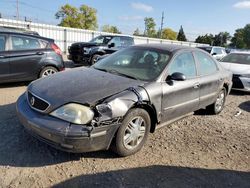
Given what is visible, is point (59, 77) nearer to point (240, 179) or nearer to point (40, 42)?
point (240, 179)

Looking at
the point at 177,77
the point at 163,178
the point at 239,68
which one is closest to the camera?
the point at 163,178

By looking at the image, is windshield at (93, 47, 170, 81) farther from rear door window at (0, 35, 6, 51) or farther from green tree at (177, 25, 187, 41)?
green tree at (177, 25, 187, 41)

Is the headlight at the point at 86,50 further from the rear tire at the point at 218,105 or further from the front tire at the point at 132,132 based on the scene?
the front tire at the point at 132,132

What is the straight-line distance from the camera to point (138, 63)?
429 cm

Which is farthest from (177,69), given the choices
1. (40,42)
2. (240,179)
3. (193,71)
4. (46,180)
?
(40,42)

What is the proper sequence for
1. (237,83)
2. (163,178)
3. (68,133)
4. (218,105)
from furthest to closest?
(237,83)
(218,105)
(163,178)
(68,133)

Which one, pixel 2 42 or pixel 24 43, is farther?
pixel 24 43

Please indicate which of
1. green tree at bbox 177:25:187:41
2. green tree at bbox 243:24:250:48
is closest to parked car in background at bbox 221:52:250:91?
green tree at bbox 177:25:187:41

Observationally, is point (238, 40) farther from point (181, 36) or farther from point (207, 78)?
point (207, 78)

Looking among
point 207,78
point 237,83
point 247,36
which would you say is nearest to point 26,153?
point 207,78

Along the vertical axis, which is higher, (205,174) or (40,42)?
(40,42)

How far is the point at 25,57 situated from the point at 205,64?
464cm

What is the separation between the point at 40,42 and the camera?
273 inches

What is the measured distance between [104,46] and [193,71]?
8024mm
